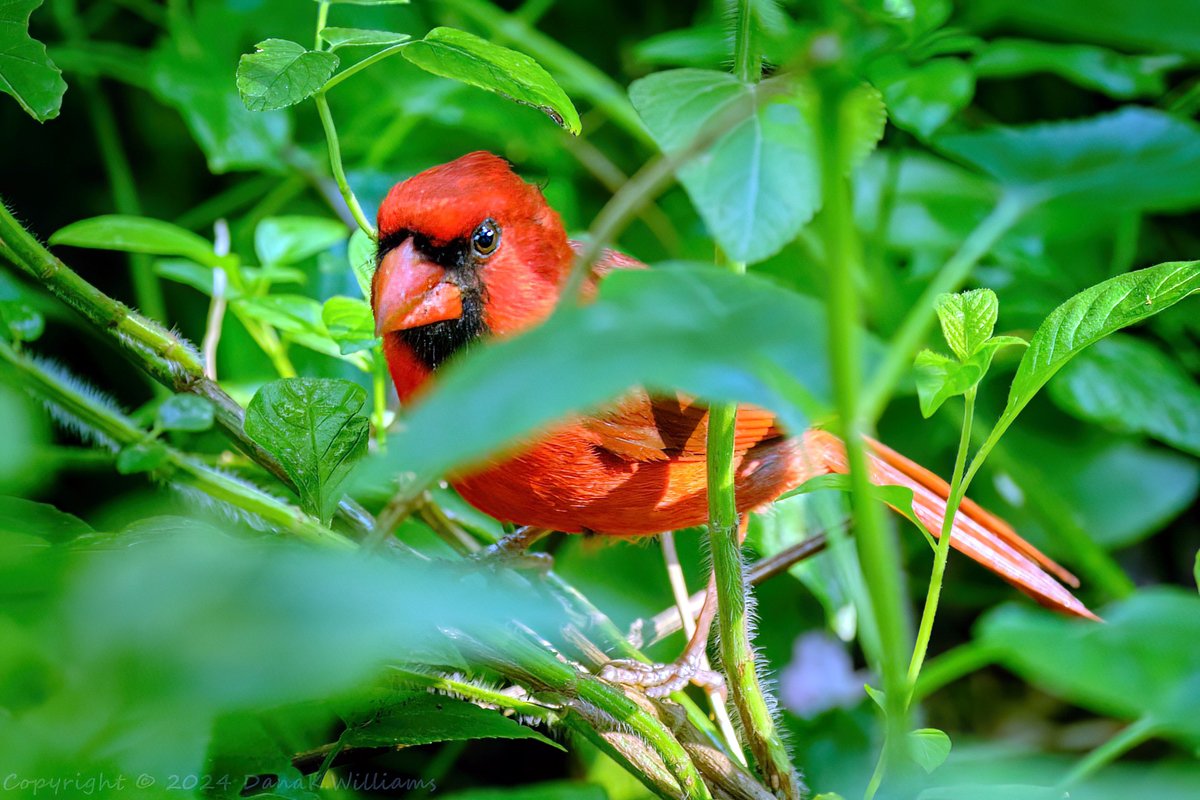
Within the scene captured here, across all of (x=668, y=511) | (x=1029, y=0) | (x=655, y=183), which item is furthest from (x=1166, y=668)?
(x=668, y=511)

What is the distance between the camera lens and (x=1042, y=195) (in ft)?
2.45

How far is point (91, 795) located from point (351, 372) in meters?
1.11

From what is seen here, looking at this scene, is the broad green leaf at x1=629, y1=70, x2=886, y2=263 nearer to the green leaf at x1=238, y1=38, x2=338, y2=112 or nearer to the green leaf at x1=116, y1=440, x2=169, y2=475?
the green leaf at x1=238, y1=38, x2=338, y2=112

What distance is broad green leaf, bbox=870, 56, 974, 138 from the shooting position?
1624mm

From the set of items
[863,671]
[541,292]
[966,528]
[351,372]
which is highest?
[541,292]

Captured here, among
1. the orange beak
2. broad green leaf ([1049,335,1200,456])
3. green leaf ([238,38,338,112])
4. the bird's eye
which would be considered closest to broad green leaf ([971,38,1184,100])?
broad green leaf ([1049,335,1200,456])

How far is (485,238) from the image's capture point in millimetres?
1530

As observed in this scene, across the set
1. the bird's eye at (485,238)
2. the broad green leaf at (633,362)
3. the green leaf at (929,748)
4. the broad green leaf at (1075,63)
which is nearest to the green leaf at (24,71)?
the bird's eye at (485,238)

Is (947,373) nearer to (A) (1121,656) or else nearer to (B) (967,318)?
(B) (967,318)

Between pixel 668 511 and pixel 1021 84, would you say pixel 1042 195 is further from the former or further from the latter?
pixel 1021 84

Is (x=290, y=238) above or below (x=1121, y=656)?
below

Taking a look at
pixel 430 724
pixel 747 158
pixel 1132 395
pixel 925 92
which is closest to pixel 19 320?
pixel 430 724

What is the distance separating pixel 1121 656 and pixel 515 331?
3.44 ft

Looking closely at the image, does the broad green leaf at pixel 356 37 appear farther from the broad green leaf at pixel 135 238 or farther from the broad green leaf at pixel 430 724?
the broad green leaf at pixel 430 724
